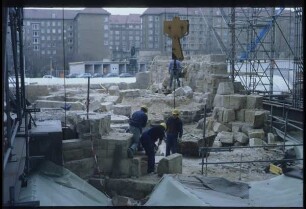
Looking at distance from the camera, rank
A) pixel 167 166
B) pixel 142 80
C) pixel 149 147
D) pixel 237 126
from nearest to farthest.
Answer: pixel 167 166, pixel 149 147, pixel 237 126, pixel 142 80

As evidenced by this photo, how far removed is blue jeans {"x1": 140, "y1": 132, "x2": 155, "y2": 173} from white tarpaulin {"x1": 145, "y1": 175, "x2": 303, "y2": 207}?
2.12 metres

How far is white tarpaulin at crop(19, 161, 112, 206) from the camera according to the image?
18.3 ft

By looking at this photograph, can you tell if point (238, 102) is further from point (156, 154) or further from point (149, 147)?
point (149, 147)

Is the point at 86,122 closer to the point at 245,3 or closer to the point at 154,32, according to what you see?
the point at 245,3

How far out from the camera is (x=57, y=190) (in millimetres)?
6145

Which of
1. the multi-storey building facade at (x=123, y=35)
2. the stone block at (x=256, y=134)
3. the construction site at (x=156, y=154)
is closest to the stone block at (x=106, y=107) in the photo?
the construction site at (x=156, y=154)

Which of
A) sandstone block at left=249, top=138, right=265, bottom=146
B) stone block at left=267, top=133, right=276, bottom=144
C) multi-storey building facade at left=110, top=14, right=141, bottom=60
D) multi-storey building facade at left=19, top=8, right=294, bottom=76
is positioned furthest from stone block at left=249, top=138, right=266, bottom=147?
multi-storey building facade at left=110, top=14, right=141, bottom=60

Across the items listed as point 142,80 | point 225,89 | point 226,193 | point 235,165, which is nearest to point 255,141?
point 235,165

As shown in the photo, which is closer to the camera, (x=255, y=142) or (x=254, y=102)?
(x=255, y=142)

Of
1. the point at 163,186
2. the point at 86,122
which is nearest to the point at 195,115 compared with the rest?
the point at 86,122

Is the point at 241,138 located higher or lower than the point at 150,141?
lower

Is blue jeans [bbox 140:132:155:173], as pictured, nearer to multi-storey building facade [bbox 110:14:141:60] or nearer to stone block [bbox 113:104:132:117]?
stone block [bbox 113:104:132:117]

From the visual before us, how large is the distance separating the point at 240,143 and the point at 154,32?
15.5m

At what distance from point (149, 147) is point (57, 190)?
135 inches
